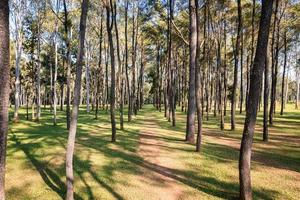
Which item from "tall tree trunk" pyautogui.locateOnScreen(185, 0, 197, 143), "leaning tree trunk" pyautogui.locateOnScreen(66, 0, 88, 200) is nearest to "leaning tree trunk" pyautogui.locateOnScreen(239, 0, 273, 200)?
"leaning tree trunk" pyautogui.locateOnScreen(66, 0, 88, 200)

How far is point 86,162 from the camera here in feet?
39.7

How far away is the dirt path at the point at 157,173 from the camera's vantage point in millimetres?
8891

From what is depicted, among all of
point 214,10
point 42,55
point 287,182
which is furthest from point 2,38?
point 42,55

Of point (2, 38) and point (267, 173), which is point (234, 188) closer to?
point (267, 173)

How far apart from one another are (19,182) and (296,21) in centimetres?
3096

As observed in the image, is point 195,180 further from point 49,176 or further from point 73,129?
point 49,176

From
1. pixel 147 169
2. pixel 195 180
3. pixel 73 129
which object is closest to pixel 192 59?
pixel 147 169

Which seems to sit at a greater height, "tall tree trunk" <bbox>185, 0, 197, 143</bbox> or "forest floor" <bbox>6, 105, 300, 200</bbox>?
"tall tree trunk" <bbox>185, 0, 197, 143</bbox>

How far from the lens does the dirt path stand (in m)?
8.89

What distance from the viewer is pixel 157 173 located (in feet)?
35.6

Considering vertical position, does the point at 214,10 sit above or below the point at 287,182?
above

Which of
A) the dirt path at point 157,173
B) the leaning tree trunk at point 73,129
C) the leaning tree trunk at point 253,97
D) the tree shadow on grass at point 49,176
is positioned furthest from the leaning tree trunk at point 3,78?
the leaning tree trunk at point 253,97

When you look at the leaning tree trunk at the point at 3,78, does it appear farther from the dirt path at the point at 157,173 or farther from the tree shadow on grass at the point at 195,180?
the tree shadow on grass at the point at 195,180

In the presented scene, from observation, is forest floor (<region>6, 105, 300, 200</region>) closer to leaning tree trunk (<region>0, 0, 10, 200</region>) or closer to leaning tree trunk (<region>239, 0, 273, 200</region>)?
leaning tree trunk (<region>239, 0, 273, 200</region>)
